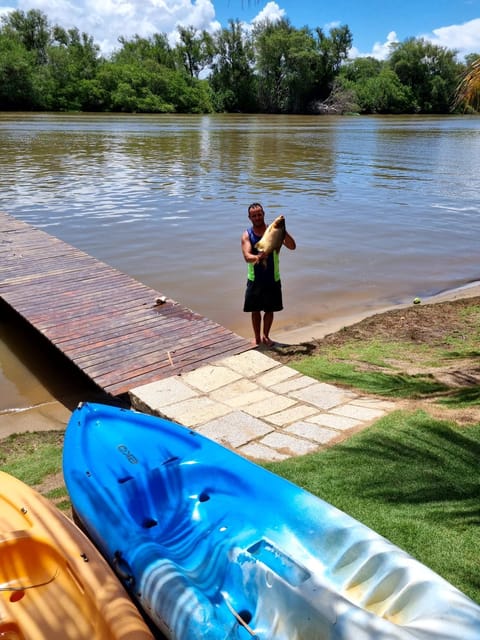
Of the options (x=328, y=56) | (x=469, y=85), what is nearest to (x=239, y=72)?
(x=328, y=56)

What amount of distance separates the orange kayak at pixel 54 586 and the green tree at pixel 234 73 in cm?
8098

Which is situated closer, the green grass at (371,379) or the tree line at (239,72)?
the green grass at (371,379)

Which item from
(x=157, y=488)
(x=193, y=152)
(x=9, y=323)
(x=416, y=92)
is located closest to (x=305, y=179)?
(x=193, y=152)

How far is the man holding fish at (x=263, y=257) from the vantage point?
6520 millimetres

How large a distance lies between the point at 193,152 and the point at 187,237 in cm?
1661

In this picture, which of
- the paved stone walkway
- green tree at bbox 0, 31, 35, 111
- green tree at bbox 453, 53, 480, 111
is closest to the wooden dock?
the paved stone walkway

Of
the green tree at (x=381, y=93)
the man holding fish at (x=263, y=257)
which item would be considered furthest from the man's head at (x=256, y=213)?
the green tree at (x=381, y=93)

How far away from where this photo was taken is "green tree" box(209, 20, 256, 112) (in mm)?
78550

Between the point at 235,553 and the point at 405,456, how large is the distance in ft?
5.65

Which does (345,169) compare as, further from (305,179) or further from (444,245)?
(444,245)

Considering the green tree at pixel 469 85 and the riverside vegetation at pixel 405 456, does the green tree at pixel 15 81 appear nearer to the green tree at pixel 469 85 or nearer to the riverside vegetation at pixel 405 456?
the green tree at pixel 469 85

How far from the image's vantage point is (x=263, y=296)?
699 cm

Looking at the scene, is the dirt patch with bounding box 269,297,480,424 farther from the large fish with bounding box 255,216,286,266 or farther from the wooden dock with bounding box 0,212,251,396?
the large fish with bounding box 255,216,286,266

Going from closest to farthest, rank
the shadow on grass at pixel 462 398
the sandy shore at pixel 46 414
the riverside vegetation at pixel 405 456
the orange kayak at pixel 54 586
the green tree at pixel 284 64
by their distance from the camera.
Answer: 1. the orange kayak at pixel 54 586
2. the riverside vegetation at pixel 405 456
3. the shadow on grass at pixel 462 398
4. the sandy shore at pixel 46 414
5. the green tree at pixel 284 64
